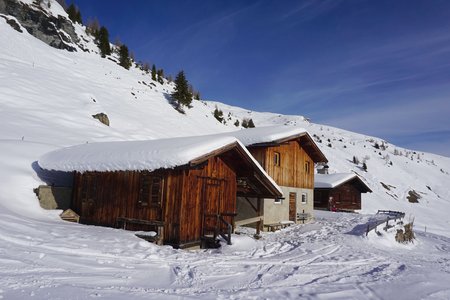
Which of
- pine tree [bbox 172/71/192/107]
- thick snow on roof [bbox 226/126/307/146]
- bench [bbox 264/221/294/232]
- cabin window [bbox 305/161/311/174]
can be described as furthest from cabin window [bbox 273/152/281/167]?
pine tree [bbox 172/71/192/107]

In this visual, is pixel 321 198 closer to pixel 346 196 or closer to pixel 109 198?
pixel 346 196

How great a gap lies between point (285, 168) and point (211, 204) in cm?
1022

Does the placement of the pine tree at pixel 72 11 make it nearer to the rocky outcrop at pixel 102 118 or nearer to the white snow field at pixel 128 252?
the white snow field at pixel 128 252

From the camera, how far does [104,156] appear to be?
15.5 metres

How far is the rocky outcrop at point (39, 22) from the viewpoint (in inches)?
2106

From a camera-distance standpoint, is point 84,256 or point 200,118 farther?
point 200,118

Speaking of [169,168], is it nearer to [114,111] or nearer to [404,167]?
[114,111]

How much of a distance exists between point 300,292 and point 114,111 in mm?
34241

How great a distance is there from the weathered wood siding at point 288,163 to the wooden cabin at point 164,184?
16.5 ft

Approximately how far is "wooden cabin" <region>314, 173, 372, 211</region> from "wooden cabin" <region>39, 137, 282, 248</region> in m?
21.0

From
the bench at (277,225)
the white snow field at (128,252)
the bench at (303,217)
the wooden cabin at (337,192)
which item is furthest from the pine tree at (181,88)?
the bench at (277,225)

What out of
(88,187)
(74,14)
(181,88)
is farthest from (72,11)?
(88,187)

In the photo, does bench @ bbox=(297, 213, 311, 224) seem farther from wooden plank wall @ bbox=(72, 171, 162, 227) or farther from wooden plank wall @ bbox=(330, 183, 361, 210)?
wooden plank wall @ bbox=(72, 171, 162, 227)

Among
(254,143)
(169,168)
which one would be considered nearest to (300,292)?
(169,168)
